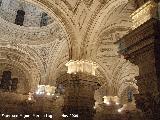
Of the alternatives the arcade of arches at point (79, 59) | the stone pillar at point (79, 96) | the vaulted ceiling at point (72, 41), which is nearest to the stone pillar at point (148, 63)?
the arcade of arches at point (79, 59)

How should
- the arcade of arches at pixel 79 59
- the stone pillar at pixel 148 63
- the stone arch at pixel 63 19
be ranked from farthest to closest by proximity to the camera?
the stone arch at pixel 63 19
the arcade of arches at pixel 79 59
the stone pillar at pixel 148 63

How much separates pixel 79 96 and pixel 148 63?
159 inches

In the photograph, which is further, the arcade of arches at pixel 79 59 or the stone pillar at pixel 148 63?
the arcade of arches at pixel 79 59

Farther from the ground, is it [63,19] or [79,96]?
[63,19]

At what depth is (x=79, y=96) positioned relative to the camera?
24.5 feet

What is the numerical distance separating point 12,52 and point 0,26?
6.23ft

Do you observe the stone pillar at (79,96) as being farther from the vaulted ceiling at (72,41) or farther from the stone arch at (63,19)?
the stone arch at (63,19)

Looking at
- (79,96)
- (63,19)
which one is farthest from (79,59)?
(63,19)

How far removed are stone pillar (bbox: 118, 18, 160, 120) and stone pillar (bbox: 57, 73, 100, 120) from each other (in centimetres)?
366

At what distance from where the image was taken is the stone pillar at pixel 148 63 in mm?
3502

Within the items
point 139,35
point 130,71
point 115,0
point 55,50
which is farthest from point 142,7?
point 130,71

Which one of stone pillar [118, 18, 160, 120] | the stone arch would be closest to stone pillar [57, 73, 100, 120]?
the stone arch

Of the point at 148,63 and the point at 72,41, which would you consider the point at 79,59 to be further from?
the point at 148,63

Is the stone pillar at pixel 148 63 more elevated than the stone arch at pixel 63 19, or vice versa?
the stone arch at pixel 63 19
